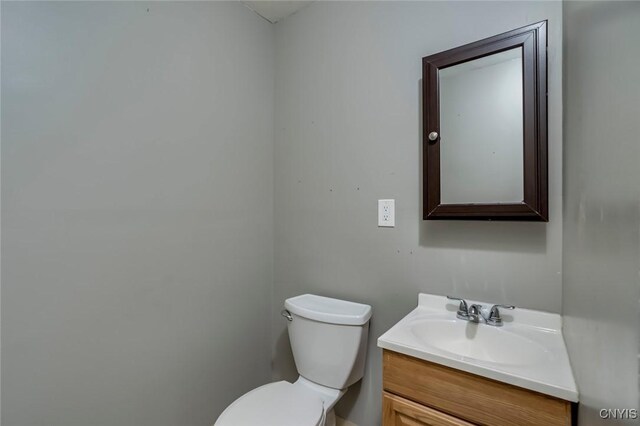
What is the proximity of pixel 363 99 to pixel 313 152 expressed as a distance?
0.39 m

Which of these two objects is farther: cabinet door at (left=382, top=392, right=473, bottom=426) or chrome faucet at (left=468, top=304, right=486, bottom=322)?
chrome faucet at (left=468, top=304, right=486, bottom=322)

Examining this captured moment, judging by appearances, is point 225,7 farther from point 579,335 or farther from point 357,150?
point 579,335

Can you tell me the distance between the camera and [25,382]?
2.98ft

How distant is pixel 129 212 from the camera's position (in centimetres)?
113

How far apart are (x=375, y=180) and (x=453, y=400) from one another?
3.00ft

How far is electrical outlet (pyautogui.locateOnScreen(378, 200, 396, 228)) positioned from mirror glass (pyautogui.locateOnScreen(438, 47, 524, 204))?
0.24 m

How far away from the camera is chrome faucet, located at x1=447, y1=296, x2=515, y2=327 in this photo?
104cm

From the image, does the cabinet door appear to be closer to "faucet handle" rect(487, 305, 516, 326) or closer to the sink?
the sink

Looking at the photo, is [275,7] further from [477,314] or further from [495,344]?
[495,344]

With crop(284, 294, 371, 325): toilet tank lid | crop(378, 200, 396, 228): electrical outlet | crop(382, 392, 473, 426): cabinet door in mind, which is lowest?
crop(382, 392, 473, 426): cabinet door

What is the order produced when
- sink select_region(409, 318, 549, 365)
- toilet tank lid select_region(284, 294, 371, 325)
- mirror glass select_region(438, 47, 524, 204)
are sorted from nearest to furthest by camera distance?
1. sink select_region(409, 318, 549, 365)
2. mirror glass select_region(438, 47, 524, 204)
3. toilet tank lid select_region(284, 294, 371, 325)

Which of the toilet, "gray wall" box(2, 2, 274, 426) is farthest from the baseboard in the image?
"gray wall" box(2, 2, 274, 426)

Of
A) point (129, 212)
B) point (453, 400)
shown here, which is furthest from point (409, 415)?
point (129, 212)

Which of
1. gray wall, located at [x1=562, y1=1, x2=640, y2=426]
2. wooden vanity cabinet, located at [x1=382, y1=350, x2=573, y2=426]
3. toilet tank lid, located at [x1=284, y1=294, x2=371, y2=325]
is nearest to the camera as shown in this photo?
gray wall, located at [x1=562, y1=1, x2=640, y2=426]
